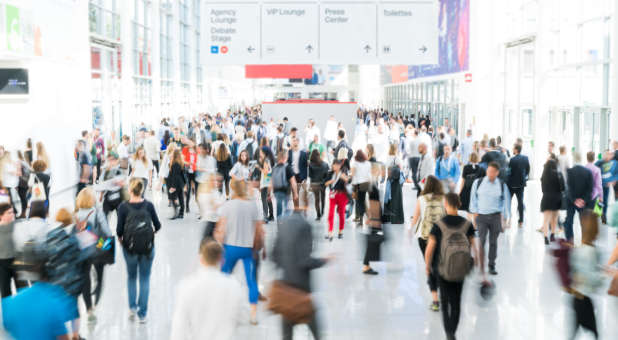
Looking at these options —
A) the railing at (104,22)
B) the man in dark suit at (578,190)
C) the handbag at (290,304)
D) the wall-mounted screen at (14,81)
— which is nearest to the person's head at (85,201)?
the handbag at (290,304)

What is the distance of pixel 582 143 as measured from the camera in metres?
17.1

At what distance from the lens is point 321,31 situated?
14.6 m

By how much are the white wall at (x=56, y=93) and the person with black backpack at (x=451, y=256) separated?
12.3 m

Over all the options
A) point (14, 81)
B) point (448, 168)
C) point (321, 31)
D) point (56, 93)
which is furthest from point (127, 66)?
point (448, 168)

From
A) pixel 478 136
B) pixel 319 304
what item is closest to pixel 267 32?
pixel 319 304

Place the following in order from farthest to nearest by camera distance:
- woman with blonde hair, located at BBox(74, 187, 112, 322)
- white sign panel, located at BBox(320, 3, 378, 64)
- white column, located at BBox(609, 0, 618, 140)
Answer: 1. white sign panel, located at BBox(320, 3, 378, 64)
2. white column, located at BBox(609, 0, 618, 140)
3. woman with blonde hair, located at BBox(74, 187, 112, 322)

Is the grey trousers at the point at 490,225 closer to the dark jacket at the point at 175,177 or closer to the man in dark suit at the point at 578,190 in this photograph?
the man in dark suit at the point at 578,190

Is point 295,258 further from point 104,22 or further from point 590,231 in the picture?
point 104,22

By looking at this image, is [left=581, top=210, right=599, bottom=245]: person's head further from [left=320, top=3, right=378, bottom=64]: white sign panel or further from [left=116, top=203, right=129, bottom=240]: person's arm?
[left=320, top=3, right=378, bottom=64]: white sign panel

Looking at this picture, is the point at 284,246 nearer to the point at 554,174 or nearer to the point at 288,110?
the point at 554,174

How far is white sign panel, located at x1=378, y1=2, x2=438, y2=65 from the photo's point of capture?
575 inches

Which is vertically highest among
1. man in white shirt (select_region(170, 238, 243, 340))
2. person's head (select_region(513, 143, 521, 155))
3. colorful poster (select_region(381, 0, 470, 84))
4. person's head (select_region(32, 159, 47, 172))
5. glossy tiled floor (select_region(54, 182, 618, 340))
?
colorful poster (select_region(381, 0, 470, 84))

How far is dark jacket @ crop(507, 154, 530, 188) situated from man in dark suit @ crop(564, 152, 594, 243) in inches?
60.0

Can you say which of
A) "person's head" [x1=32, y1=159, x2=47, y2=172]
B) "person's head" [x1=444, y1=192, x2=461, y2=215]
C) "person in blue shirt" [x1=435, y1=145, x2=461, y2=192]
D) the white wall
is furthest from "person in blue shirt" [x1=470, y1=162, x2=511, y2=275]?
the white wall
